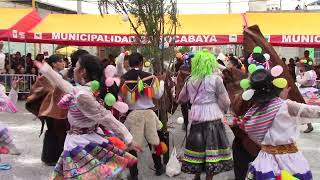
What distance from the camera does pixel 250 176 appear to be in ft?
13.1

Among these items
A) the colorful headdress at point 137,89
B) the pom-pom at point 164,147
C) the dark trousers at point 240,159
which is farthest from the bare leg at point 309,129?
the colorful headdress at point 137,89

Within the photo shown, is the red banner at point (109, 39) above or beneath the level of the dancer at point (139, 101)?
above

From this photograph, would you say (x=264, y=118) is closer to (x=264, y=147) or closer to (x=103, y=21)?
(x=264, y=147)

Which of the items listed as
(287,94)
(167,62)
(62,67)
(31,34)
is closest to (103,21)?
(31,34)

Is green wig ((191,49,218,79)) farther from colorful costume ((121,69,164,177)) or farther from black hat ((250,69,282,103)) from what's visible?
black hat ((250,69,282,103))

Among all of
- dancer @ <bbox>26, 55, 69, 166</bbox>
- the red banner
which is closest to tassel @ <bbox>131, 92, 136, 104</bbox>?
dancer @ <bbox>26, 55, 69, 166</bbox>

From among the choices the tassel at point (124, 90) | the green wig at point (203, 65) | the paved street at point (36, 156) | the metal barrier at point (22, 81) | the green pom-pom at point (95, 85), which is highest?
the green wig at point (203, 65)

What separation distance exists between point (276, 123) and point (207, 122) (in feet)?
5.78

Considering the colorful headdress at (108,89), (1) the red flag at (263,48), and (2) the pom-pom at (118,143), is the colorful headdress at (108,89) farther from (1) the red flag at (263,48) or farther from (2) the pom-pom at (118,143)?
(1) the red flag at (263,48)

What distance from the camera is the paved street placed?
6387 mm

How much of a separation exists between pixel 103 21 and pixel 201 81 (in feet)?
36.1

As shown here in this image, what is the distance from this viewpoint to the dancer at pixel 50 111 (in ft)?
20.9

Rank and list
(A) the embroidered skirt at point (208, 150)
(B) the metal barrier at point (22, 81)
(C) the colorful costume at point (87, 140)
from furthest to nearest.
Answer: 1. (B) the metal barrier at point (22, 81)
2. (A) the embroidered skirt at point (208, 150)
3. (C) the colorful costume at point (87, 140)

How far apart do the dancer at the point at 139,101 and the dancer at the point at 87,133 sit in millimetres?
1663
